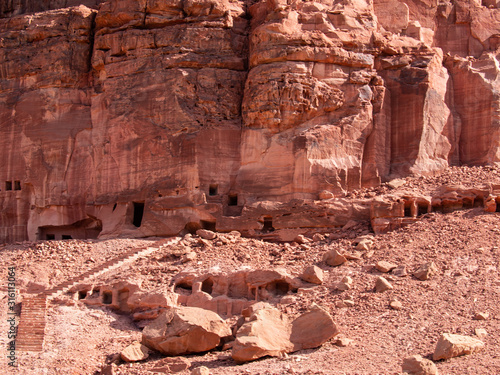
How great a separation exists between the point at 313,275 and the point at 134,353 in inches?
219

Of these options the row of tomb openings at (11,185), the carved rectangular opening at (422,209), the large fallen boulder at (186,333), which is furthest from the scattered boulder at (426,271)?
the row of tomb openings at (11,185)

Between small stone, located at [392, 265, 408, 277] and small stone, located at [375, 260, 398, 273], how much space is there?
0.13 m

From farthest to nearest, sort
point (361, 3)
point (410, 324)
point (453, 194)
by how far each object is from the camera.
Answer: point (361, 3) < point (453, 194) < point (410, 324)

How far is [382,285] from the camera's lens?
2047 cm

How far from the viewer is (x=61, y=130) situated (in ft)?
101

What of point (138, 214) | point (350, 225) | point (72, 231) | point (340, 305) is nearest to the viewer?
point (340, 305)

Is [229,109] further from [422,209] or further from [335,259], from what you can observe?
[335,259]

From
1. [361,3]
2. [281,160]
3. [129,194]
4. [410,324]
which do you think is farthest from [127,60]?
[410,324]

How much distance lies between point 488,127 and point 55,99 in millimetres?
17025

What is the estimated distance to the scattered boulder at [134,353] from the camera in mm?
19250

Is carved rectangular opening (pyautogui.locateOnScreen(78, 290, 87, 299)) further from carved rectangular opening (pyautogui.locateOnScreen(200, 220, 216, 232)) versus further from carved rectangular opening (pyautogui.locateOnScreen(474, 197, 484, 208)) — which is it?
carved rectangular opening (pyautogui.locateOnScreen(474, 197, 484, 208))

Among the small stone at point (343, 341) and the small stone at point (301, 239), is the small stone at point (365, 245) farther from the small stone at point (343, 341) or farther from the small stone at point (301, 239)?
the small stone at point (343, 341)

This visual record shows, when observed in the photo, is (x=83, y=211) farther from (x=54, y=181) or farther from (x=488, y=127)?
(x=488, y=127)

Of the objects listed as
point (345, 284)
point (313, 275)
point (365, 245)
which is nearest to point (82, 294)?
point (313, 275)
